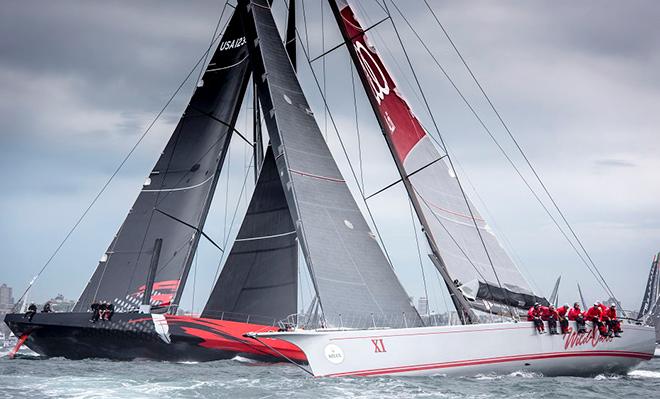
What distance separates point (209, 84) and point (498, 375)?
47.0ft

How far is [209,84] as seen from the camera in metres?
26.8

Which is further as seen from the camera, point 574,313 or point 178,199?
point 178,199

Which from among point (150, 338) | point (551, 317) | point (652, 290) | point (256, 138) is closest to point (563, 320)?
point (551, 317)

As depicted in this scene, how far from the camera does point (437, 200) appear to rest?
770 inches

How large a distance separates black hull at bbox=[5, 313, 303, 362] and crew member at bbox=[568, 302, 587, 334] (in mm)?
6417

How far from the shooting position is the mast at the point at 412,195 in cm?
1839

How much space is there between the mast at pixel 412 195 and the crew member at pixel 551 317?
58.9 inches

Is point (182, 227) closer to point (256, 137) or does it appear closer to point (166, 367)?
point (256, 137)

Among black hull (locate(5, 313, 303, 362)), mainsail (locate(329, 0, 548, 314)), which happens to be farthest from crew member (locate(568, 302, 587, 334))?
black hull (locate(5, 313, 303, 362))

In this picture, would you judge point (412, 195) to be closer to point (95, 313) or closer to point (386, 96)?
point (386, 96)

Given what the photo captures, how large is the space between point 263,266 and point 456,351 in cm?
893

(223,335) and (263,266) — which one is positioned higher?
(263,266)

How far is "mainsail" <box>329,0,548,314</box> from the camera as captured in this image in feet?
61.8

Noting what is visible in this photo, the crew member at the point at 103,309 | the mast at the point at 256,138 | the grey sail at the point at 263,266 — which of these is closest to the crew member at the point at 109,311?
the crew member at the point at 103,309
